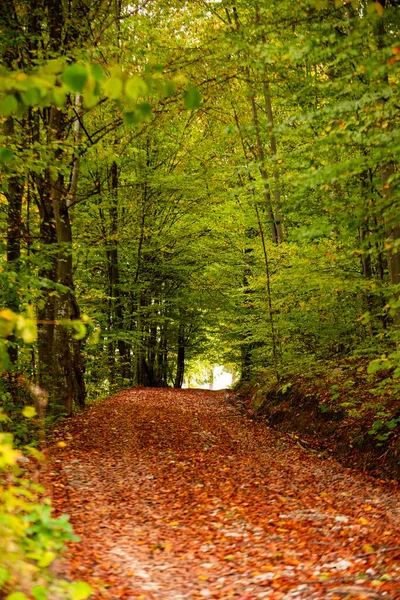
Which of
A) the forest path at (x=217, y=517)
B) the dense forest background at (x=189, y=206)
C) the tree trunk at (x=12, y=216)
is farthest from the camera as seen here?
the tree trunk at (x=12, y=216)

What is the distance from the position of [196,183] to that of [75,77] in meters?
16.1

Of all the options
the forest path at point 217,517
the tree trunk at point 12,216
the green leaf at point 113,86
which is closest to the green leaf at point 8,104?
the green leaf at point 113,86

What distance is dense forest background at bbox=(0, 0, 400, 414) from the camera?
5.73 metres

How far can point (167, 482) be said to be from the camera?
6984mm

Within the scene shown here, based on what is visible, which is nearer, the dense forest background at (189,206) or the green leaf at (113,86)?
the green leaf at (113,86)

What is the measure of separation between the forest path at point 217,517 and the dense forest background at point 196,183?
1854 mm

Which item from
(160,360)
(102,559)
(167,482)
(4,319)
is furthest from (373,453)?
(160,360)

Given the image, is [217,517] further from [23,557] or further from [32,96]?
[32,96]

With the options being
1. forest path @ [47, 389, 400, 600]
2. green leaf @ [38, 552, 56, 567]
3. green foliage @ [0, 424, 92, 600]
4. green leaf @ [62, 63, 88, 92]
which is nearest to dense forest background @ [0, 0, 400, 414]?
green leaf @ [62, 63, 88, 92]

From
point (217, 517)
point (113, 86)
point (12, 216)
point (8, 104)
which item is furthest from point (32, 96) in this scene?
point (12, 216)

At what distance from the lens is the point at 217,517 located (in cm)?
578

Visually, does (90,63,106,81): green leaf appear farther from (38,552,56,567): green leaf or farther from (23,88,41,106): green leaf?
(38,552,56,567): green leaf

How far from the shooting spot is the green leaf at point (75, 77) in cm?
199

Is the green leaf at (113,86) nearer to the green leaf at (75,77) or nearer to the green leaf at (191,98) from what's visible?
the green leaf at (75,77)
